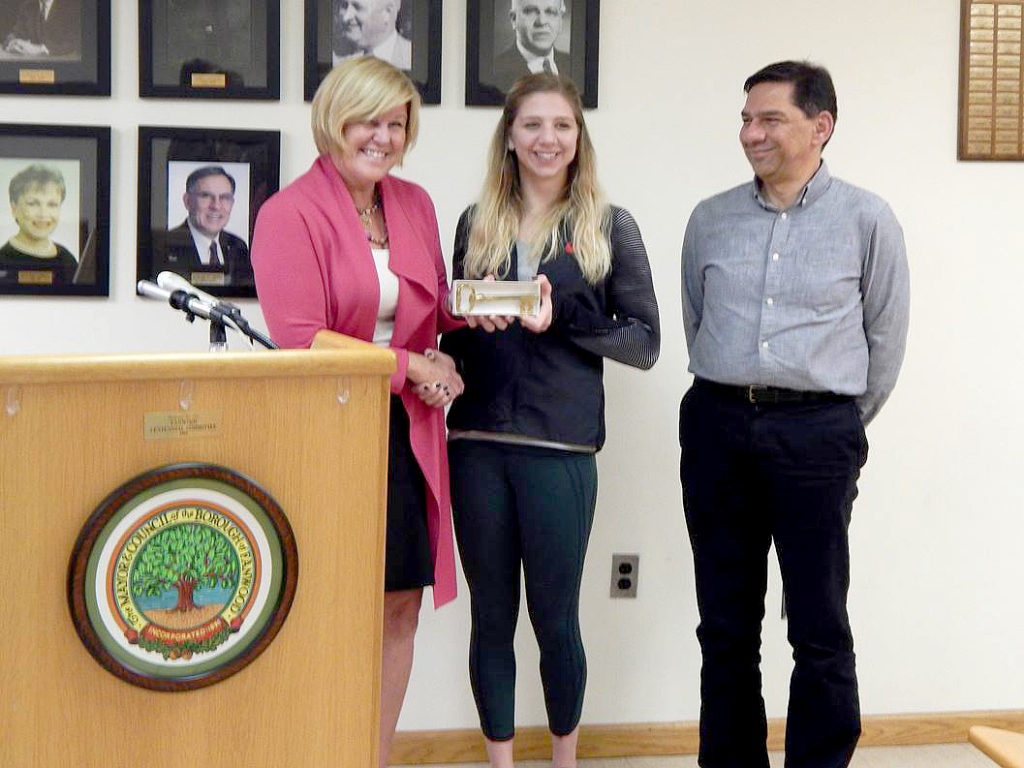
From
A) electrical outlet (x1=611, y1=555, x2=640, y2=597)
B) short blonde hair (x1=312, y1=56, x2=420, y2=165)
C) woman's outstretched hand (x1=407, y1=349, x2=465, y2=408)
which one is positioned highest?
short blonde hair (x1=312, y1=56, x2=420, y2=165)

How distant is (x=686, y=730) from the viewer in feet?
10.3

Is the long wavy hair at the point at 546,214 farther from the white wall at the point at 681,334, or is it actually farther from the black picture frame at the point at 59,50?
the black picture frame at the point at 59,50

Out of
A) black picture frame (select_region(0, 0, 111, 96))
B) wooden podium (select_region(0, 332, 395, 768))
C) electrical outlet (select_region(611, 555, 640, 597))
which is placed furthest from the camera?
electrical outlet (select_region(611, 555, 640, 597))

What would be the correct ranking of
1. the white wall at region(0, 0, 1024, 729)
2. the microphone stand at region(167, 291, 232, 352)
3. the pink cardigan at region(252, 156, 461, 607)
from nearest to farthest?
1. the microphone stand at region(167, 291, 232, 352)
2. the pink cardigan at region(252, 156, 461, 607)
3. the white wall at region(0, 0, 1024, 729)

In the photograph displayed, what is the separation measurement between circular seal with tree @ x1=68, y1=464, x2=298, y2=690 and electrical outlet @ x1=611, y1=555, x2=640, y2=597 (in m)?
1.74

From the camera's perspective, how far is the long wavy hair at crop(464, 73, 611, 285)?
2350mm

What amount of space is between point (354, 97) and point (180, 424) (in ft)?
3.15

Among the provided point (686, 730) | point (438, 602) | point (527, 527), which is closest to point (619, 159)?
point (527, 527)

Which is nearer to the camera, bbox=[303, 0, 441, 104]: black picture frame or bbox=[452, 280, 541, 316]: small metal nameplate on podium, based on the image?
bbox=[452, 280, 541, 316]: small metal nameplate on podium

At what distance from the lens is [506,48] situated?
282 centimetres

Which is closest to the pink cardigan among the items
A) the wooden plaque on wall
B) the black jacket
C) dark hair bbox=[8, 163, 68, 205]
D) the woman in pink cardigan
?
the woman in pink cardigan

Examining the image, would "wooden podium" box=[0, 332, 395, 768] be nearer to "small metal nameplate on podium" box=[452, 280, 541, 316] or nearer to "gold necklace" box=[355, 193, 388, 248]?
"small metal nameplate on podium" box=[452, 280, 541, 316]

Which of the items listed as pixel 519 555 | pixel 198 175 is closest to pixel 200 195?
pixel 198 175

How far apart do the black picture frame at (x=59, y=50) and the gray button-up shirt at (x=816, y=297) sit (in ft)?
5.00
